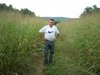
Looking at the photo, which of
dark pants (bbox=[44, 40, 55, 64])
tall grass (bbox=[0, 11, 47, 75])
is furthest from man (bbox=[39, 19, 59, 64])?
tall grass (bbox=[0, 11, 47, 75])

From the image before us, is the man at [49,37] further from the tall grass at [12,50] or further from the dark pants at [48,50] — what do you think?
the tall grass at [12,50]

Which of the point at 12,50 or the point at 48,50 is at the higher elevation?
the point at 12,50

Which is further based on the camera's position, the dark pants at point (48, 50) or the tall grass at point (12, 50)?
the dark pants at point (48, 50)

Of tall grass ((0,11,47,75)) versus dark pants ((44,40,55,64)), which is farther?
dark pants ((44,40,55,64))

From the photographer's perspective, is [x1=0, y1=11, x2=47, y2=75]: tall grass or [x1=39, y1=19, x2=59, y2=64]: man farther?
[x1=39, y1=19, x2=59, y2=64]: man

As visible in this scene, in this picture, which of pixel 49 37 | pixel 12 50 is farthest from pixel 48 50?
pixel 12 50

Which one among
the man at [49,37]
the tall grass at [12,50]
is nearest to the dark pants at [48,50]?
the man at [49,37]

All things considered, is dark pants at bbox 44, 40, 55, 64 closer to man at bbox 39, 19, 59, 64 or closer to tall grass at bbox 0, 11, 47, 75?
man at bbox 39, 19, 59, 64

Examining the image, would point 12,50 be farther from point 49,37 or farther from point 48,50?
point 48,50

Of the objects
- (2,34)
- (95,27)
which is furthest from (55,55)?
(2,34)

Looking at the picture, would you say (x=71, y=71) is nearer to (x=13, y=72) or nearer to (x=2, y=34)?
(x=13, y=72)

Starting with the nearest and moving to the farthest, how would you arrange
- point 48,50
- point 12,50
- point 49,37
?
point 12,50 < point 49,37 < point 48,50

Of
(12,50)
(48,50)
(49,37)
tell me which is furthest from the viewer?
(48,50)

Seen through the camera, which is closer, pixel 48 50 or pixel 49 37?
pixel 49 37
